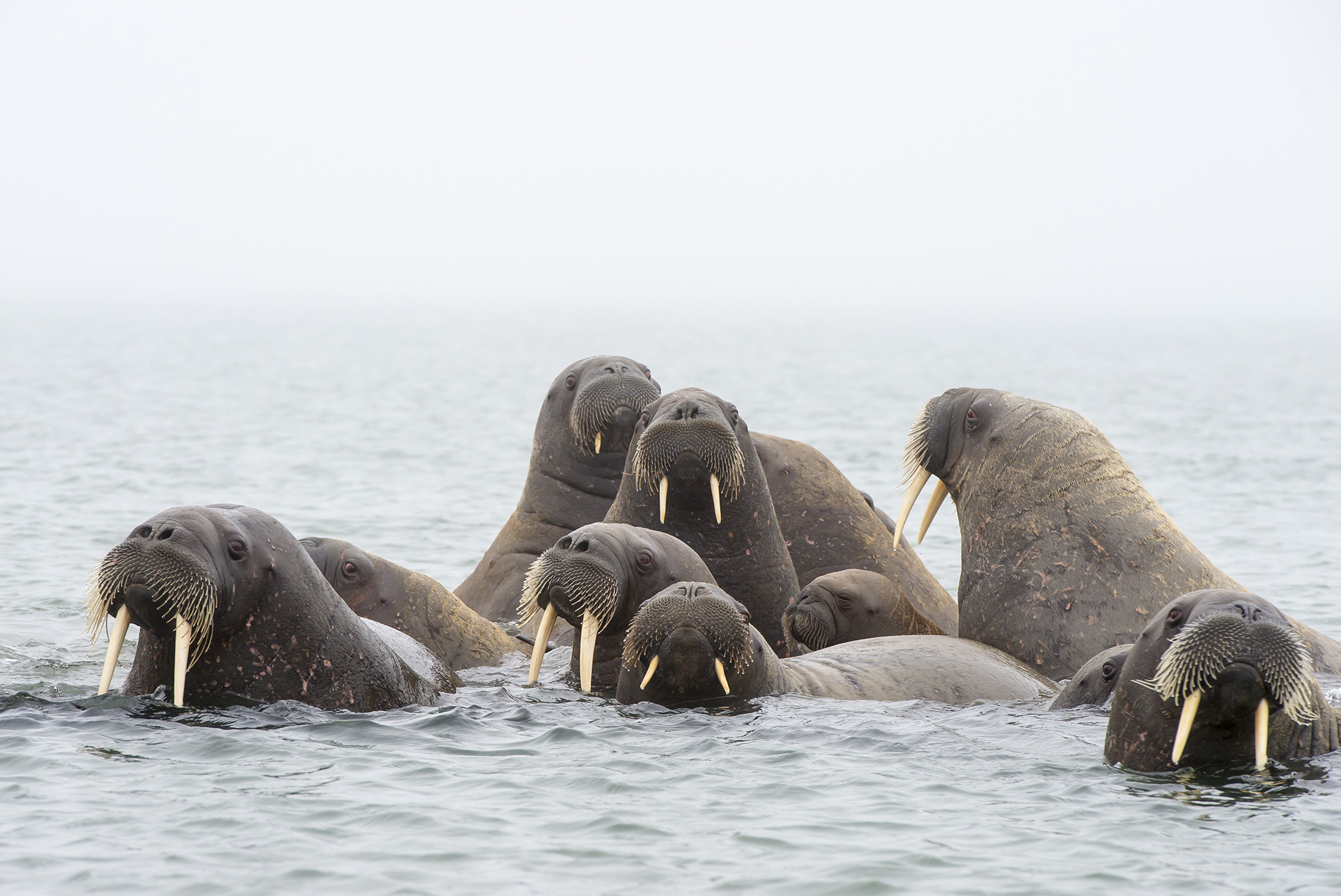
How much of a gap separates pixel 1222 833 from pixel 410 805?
3044 mm

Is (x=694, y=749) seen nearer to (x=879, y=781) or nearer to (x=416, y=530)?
(x=879, y=781)

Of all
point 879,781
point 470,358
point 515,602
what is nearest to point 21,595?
point 515,602

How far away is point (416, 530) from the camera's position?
17734mm

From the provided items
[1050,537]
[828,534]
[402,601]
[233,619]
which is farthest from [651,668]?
[828,534]

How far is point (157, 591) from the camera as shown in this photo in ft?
20.9

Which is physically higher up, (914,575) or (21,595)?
(914,575)

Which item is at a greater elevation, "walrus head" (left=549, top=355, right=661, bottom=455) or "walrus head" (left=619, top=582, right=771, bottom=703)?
"walrus head" (left=549, top=355, right=661, bottom=455)

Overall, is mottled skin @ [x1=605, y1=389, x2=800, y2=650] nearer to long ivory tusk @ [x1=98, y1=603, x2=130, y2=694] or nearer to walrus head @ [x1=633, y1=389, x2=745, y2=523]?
walrus head @ [x1=633, y1=389, x2=745, y2=523]

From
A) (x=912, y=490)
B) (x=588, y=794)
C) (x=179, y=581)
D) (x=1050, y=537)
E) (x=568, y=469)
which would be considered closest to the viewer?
(x=588, y=794)

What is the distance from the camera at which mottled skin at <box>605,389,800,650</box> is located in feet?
29.0

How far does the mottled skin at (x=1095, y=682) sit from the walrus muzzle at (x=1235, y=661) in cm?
135

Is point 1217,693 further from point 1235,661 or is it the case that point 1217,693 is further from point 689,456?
point 689,456

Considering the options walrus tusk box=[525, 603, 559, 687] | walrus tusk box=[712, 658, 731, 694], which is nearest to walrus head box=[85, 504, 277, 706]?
walrus tusk box=[525, 603, 559, 687]

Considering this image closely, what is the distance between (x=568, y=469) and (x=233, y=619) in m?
4.19
